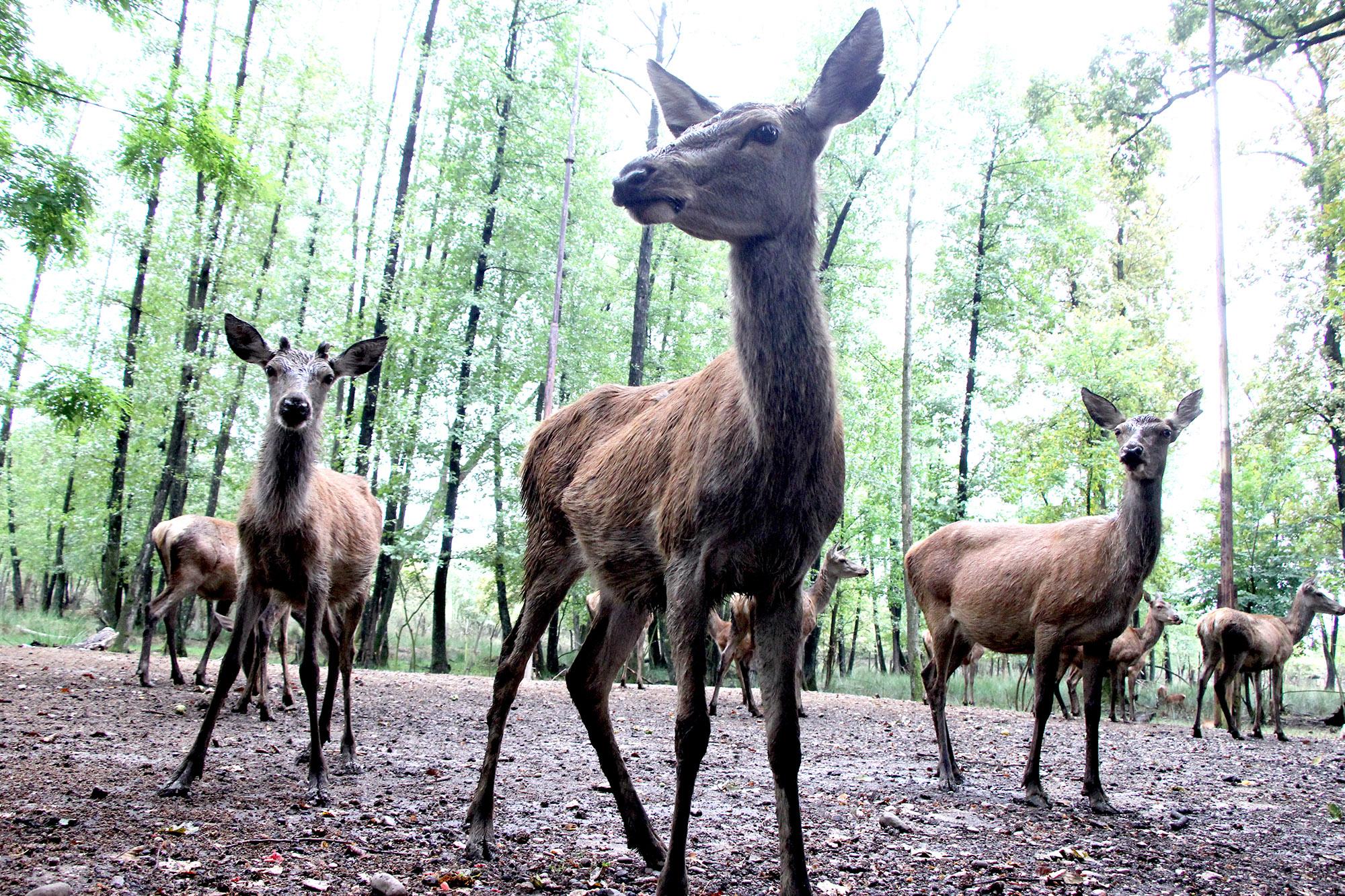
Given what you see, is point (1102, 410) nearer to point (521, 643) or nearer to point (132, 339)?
point (521, 643)

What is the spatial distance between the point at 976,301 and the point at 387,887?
2229 cm

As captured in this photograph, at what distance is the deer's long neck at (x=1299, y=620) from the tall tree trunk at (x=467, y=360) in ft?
57.0

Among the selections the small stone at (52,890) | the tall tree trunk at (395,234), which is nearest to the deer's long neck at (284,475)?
the small stone at (52,890)

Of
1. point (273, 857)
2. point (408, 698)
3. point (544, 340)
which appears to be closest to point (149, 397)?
point (544, 340)

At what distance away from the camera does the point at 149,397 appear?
19.1 meters

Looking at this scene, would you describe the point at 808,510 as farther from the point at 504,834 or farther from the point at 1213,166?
the point at 1213,166

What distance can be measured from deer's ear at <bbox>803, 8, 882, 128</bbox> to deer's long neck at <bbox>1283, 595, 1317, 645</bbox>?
47.8ft

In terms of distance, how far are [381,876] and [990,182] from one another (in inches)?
931

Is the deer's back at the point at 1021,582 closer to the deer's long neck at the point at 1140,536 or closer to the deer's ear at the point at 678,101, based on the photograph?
the deer's long neck at the point at 1140,536

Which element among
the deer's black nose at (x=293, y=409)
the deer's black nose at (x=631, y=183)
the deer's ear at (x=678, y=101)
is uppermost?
the deer's ear at (x=678, y=101)

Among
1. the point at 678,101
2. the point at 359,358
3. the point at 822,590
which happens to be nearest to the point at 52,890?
the point at 359,358

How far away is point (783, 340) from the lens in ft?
10.5

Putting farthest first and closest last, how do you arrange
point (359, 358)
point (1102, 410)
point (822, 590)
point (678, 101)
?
point (822, 590)
point (1102, 410)
point (359, 358)
point (678, 101)

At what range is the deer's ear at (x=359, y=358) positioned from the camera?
6055 mm
